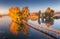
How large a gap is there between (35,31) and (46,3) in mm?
533

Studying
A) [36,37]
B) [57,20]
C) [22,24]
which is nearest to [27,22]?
[22,24]

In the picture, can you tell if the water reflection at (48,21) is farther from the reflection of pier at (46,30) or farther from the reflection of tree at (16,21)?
the reflection of tree at (16,21)

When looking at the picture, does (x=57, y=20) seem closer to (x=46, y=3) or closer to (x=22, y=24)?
(x=46, y=3)

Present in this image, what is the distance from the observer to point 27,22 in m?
3.09

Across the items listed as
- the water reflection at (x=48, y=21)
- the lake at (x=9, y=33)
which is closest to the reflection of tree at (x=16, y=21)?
the lake at (x=9, y=33)

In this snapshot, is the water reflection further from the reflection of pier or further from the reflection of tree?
the reflection of tree

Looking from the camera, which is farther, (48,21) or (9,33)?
(48,21)

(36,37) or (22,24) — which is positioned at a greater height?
(22,24)

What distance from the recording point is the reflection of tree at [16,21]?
3.04m

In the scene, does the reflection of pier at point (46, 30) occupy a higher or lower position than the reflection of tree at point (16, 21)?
lower

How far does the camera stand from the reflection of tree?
3.04 m

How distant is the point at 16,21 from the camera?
3076 millimetres

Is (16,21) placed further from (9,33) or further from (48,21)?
(48,21)

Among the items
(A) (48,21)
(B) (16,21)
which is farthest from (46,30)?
(B) (16,21)
